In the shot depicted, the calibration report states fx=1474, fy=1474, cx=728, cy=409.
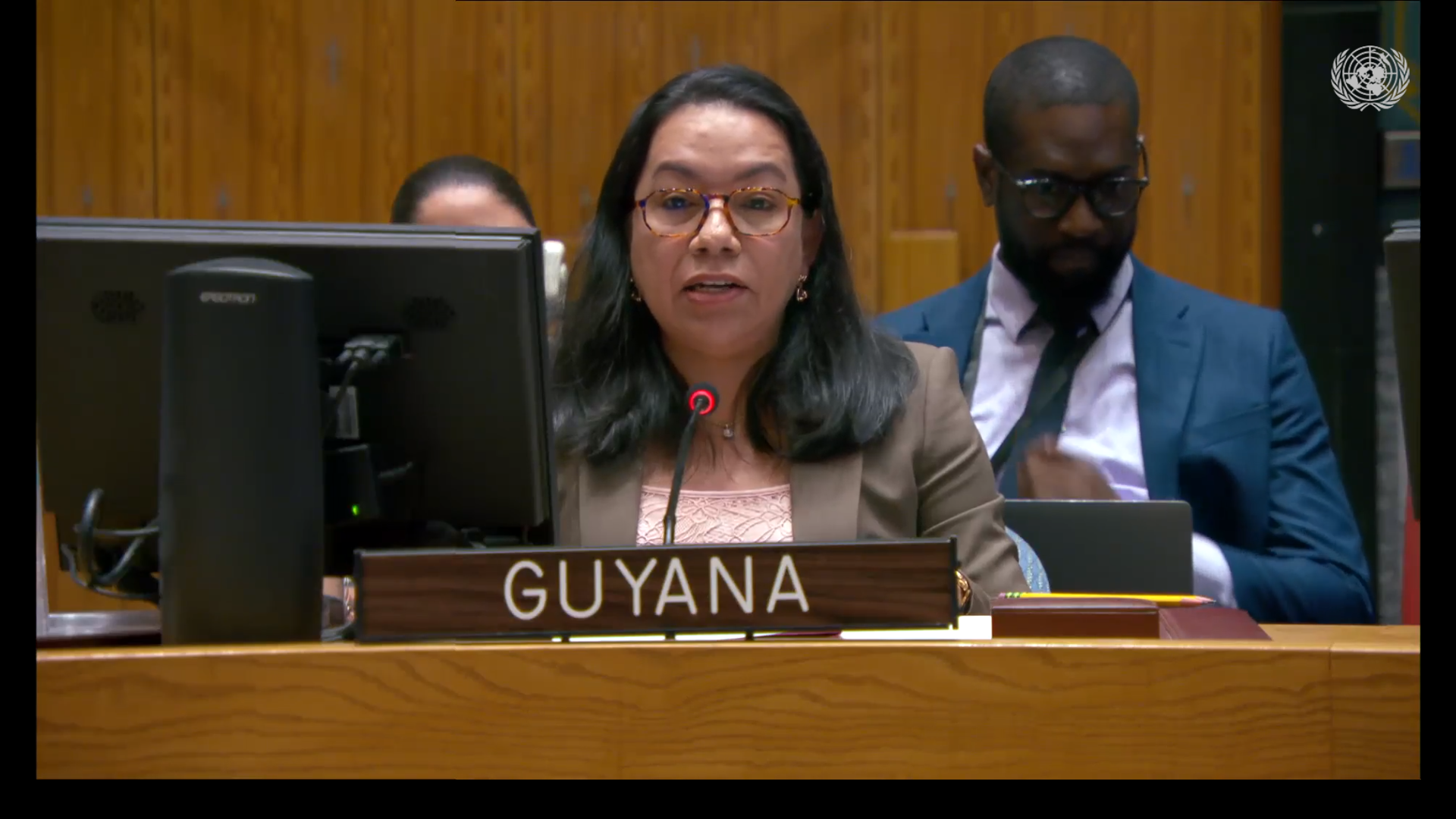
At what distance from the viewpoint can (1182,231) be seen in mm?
3604

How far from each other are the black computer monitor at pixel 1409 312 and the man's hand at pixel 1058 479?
3.44 ft

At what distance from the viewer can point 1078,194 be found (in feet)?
7.97

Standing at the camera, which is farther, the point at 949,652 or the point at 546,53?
the point at 546,53

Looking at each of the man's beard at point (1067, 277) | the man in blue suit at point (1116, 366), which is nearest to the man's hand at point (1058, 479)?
the man in blue suit at point (1116, 366)

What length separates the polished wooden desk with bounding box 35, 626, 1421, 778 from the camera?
1022mm

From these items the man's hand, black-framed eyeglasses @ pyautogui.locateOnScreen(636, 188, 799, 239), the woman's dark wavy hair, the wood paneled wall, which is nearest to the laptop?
the woman's dark wavy hair

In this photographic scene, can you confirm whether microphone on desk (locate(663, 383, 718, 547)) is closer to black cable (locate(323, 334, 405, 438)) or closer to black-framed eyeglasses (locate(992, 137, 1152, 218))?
black cable (locate(323, 334, 405, 438))

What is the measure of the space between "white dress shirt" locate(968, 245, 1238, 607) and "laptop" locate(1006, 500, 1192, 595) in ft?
1.55

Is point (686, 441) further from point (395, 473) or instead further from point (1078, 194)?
point (1078, 194)

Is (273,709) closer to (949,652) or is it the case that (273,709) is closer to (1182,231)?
(949,652)

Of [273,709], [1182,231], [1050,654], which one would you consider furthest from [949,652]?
[1182,231]

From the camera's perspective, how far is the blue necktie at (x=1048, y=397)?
2357 mm

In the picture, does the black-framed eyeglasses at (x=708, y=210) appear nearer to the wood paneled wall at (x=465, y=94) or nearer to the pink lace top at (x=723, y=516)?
the pink lace top at (x=723, y=516)
